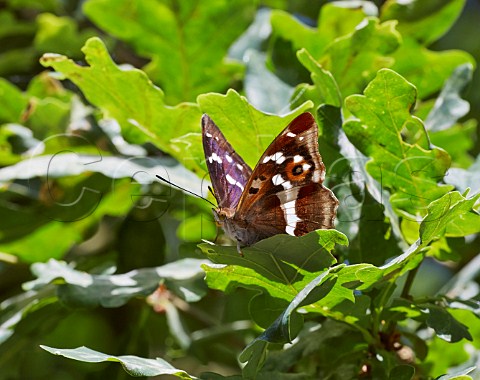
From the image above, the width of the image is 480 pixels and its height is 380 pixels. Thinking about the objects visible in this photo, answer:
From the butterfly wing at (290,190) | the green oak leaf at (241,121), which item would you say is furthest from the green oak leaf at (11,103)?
the butterfly wing at (290,190)

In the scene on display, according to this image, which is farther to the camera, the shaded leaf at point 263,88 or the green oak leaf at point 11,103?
the green oak leaf at point 11,103

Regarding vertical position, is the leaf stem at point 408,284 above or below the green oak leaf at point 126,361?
below

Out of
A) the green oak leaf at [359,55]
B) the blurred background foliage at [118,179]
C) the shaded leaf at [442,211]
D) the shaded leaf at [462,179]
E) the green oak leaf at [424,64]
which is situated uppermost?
the green oak leaf at [359,55]

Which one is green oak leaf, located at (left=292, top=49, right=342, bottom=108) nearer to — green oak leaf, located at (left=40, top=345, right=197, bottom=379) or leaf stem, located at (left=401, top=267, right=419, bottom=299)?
leaf stem, located at (left=401, top=267, right=419, bottom=299)

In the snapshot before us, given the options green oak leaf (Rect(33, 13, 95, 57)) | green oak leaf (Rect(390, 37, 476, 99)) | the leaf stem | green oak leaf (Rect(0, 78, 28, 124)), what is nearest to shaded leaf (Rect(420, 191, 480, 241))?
the leaf stem

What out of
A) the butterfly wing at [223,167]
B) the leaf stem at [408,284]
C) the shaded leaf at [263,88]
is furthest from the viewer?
the shaded leaf at [263,88]

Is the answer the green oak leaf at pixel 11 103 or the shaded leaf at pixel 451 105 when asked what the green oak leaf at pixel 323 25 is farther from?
the green oak leaf at pixel 11 103

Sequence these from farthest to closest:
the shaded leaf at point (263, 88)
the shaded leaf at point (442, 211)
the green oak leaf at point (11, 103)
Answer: the green oak leaf at point (11, 103) < the shaded leaf at point (263, 88) < the shaded leaf at point (442, 211)
